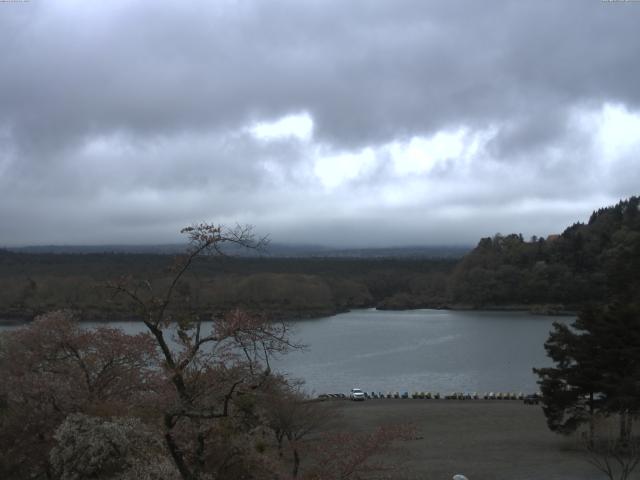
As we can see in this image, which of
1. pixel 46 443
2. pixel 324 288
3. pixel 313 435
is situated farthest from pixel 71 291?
pixel 46 443

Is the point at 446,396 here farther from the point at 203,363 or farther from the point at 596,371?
the point at 203,363

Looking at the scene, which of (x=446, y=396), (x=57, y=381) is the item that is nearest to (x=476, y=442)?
(x=446, y=396)

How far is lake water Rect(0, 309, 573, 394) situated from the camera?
35.4 m

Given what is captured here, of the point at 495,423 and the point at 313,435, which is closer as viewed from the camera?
the point at 313,435

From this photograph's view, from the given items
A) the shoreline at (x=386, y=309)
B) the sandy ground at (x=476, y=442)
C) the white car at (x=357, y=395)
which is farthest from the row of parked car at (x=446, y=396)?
the shoreline at (x=386, y=309)

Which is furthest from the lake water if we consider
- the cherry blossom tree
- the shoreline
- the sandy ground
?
the cherry blossom tree

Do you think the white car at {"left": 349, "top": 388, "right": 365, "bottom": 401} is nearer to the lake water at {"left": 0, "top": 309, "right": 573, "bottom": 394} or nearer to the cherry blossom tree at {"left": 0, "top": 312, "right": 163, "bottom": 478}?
the lake water at {"left": 0, "top": 309, "right": 573, "bottom": 394}

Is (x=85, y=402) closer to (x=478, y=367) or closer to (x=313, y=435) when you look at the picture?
(x=313, y=435)

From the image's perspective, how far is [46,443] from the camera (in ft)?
31.4

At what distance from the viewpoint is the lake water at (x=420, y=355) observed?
116 feet

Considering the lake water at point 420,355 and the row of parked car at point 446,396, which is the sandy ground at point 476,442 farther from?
the lake water at point 420,355

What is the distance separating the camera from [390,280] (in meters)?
98.6

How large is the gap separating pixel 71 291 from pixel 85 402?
2413 inches

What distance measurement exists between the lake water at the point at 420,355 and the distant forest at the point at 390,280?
25.0 ft
